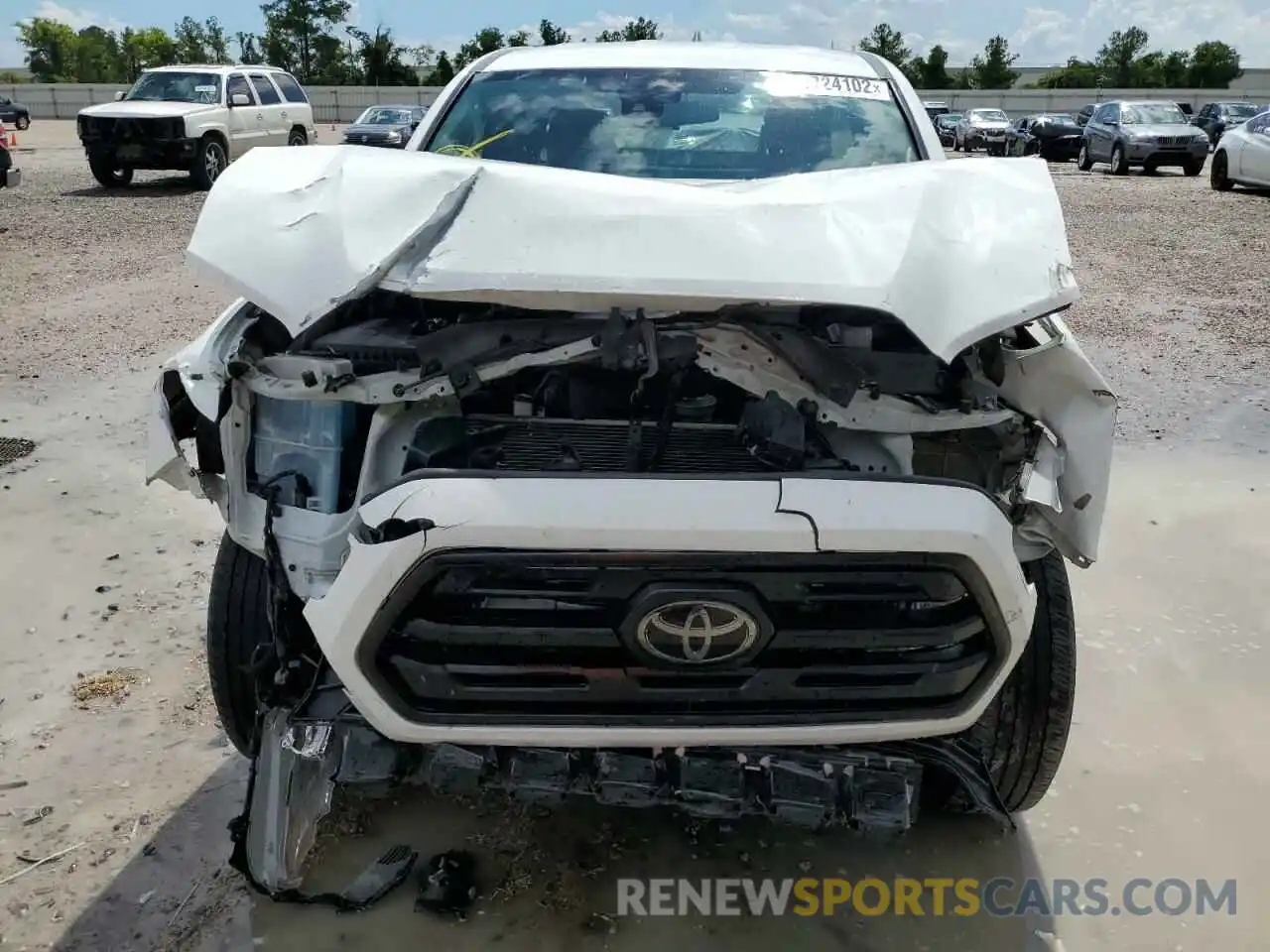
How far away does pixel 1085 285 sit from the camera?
28.5 feet

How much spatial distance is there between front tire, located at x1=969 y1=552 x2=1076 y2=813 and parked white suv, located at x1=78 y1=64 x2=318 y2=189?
46.4 ft

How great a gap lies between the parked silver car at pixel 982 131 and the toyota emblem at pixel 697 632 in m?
27.4

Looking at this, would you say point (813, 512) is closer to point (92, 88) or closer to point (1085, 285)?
point (1085, 285)

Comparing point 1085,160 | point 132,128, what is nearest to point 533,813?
point 132,128

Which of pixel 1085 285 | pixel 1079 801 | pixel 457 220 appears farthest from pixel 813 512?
pixel 1085 285

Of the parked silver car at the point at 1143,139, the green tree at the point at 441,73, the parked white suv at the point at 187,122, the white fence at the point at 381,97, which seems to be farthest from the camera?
the green tree at the point at 441,73

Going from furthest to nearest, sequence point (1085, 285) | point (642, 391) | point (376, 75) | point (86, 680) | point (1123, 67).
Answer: point (1123, 67) → point (376, 75) → point (1085, 285) → point (86, 680) → point (642, 391)

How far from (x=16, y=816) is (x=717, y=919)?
5.72 ft

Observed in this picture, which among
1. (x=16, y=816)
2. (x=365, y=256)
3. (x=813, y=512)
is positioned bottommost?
(x=16, y=816)

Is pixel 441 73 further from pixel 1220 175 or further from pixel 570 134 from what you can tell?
pixel 570 134

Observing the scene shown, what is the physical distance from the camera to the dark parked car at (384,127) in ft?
65.9

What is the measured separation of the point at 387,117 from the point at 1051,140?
16.2 metres

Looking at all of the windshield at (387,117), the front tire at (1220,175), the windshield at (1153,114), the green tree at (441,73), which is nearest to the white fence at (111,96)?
the green tree at (441,73)

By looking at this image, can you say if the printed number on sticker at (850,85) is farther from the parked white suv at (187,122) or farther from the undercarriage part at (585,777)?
the parked white suv at (187,122)
